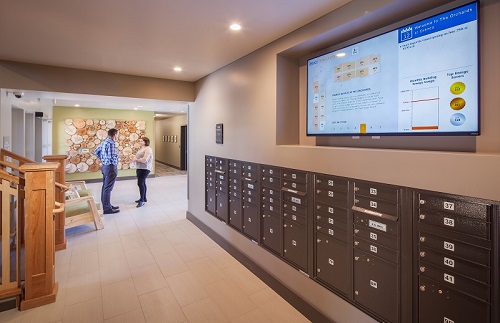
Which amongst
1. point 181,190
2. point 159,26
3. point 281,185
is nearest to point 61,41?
point 159,26

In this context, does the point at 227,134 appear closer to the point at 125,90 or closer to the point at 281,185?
the point at 281,185

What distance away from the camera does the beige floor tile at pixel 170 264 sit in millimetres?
2889

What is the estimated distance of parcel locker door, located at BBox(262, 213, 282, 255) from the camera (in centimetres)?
254

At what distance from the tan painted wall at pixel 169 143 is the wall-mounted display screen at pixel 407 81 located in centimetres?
912

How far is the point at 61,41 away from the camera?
8.61 ft

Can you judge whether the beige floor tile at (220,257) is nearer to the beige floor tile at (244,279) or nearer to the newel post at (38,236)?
the beige floor tile at (244,279)

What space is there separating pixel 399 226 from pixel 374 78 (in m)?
0.94

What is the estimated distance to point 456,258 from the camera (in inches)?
51.4

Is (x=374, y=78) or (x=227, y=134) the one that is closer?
(x=374, y=78)

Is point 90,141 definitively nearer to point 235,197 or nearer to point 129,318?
point 235,197

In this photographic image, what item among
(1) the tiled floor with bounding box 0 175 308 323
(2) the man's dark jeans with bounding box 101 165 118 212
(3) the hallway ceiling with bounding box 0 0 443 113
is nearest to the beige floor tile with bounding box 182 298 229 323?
(1) the tiled floor with bounding box 0 175 308 323

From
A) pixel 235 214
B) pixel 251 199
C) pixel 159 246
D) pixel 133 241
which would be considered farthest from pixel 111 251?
pixel 251 199

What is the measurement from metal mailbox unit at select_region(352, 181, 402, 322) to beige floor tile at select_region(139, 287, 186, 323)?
1.38 m

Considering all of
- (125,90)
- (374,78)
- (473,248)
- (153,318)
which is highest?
(125,90)
